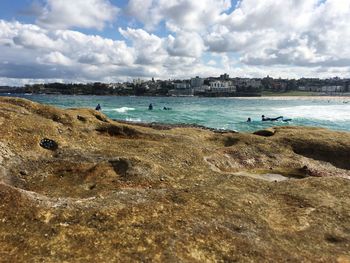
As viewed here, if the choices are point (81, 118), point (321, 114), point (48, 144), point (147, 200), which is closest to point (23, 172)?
point (48, 144)

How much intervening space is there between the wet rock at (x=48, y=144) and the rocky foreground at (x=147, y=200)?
73mm

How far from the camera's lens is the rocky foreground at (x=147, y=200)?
15.8 meters

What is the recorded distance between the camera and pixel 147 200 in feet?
65.8

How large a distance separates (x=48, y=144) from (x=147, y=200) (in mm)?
12891

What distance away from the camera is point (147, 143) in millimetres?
34344

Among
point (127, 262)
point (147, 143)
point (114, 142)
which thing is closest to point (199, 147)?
point (147, 143)

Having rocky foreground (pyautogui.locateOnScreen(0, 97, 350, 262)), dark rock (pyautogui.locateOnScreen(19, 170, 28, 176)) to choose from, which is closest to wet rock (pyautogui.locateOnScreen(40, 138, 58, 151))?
rocky foreground (pyautogui.locateOnScreen(0, 97, 350, 262))

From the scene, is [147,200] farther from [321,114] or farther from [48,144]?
[321,114]

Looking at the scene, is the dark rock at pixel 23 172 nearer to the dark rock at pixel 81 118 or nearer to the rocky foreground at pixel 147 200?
the rocky foreground at pixel 147 200

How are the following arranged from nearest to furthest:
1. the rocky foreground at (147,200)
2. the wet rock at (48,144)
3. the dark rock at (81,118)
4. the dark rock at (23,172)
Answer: the rocky foreground at (147,200) < the dark rock at (23,172) < the wet rock at (48,144) < the dark rock at (81,118)

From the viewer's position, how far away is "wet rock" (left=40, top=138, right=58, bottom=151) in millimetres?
29589

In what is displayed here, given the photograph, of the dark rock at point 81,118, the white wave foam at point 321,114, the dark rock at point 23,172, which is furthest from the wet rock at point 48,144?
the white wave foam at point 321,114

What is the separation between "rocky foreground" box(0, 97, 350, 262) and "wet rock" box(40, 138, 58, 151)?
2.9 inches

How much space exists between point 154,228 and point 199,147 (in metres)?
19.7
